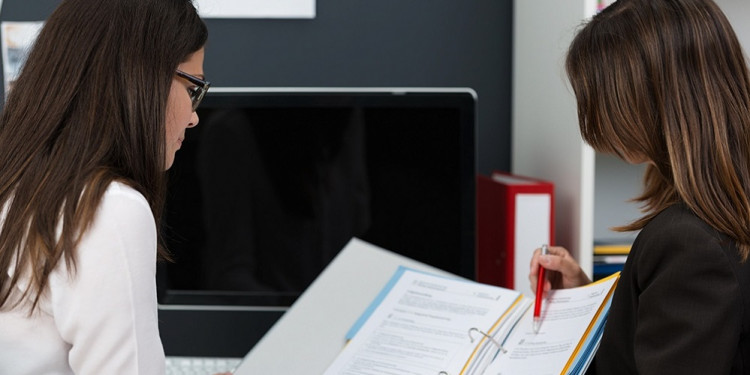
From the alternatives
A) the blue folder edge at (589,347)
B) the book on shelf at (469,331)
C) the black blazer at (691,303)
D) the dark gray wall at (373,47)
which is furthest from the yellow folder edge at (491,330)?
the dark gray wall at (373,47)

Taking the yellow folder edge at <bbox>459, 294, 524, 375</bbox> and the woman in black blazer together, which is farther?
the yellow folder edge at <bbox>459, 294, 524, 375</bbox>

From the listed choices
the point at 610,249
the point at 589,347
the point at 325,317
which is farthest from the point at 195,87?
the point at 610,249

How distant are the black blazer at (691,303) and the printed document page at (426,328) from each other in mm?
288

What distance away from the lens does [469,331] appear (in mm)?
1068

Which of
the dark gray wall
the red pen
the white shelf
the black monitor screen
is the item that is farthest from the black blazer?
the dark gray wall

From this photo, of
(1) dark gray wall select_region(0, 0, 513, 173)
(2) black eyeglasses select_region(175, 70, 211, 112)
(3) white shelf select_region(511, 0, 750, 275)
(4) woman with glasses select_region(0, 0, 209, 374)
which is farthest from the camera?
(1) dark gray wall select_region(0, 0, 513, 173)

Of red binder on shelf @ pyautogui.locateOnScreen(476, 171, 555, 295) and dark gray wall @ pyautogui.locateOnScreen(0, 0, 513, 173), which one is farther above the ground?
dark gray wall @ pyautogui.locateOnScreen(0, 0, 513, 173)

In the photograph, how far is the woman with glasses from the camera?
739 millimetres

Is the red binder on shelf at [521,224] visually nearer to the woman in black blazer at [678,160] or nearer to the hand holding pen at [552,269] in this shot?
the hand holding pen at [552,269]

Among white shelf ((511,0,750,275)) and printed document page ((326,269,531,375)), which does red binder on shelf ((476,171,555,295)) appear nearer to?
white shelf ((511,0,750,275))

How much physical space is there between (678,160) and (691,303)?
16 centimetres

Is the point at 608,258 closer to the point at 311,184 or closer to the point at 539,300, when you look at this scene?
the point at 539,300

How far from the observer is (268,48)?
181cm

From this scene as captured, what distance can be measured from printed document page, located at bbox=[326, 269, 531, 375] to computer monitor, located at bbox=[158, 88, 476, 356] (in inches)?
13.4
